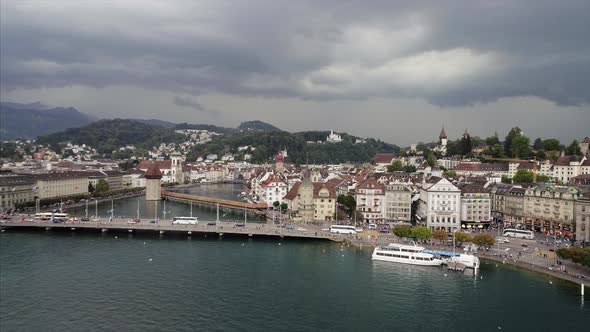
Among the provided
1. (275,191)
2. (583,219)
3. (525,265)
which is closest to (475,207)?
(583,219)

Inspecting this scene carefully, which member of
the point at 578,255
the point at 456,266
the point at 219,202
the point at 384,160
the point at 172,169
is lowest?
the point at 456,266

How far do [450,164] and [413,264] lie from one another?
6805 centimetres

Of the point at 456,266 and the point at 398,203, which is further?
the point at 398,203

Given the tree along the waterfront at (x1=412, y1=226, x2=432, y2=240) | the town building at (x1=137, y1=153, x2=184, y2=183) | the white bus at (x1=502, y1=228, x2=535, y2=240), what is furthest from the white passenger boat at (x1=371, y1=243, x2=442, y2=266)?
the town building at (x1=137, y1=153, x2=184, y2=183)

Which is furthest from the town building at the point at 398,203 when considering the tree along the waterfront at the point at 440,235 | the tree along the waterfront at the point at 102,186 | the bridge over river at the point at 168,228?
the tree along the waterfront at the point at 102,186

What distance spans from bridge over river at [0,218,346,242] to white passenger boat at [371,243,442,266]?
9570 mm

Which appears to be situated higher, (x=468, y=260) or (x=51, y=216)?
(x=51, y=216)

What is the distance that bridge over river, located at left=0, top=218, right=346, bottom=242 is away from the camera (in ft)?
173

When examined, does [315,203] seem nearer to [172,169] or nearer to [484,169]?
[484,169]

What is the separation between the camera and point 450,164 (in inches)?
4144

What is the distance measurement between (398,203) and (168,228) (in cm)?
2648

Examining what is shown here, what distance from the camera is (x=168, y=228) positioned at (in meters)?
54.0

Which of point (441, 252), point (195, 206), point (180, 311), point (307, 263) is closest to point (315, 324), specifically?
point (180, 311)

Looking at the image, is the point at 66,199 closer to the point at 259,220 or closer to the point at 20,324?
the point at 259,220
